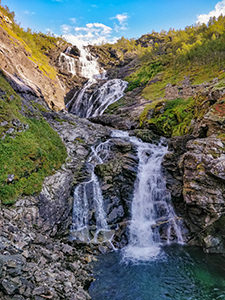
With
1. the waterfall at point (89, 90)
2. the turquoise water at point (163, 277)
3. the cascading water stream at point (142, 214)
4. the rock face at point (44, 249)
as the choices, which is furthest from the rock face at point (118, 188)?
the waterfall at point (89, 90)

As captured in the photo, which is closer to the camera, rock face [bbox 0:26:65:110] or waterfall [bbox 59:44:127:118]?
rock face [bbox 0:26:65:110]

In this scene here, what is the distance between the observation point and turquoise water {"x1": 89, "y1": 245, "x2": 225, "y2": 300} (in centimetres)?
856

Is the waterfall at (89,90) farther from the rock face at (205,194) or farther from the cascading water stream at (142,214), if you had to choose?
the rock face at (205,194)

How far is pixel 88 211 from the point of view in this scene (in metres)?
13.9

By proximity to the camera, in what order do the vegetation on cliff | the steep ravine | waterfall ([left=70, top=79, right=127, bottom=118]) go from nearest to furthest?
the steep ravine, the vegetation on cliff, waterfall ([left=70, top=79, right=127, bottom=118])

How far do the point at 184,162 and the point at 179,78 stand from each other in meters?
31.9

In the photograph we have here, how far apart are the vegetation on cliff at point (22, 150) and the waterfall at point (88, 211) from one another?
2.94 metres

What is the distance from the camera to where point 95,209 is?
46.1ft

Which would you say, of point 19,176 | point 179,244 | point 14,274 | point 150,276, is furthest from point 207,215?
point 19,176

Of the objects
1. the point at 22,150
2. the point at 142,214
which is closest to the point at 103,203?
the point at 142,214

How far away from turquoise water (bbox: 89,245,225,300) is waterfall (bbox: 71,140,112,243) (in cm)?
182

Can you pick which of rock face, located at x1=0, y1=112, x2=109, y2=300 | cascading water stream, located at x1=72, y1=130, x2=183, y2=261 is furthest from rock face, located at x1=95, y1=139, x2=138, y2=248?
rock face, located at x1=0, y1=112, x2=109, y2=300

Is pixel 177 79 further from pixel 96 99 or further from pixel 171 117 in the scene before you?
pixel 171 117

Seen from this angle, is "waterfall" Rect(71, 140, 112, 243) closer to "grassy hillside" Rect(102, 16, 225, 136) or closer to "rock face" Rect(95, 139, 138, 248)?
"rock face" Rect(95, 139, 138, 248)
